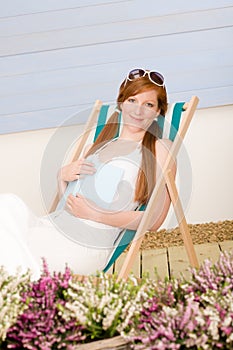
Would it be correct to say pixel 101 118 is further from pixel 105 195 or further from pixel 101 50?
pixel 101 50

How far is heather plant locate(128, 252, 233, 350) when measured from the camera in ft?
6.93

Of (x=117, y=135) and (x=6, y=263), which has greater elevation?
(x=117, y=135)

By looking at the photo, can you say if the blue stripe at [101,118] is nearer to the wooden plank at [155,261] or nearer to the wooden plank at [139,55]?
the wooden plank at [155,261]

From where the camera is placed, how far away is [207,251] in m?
4.95

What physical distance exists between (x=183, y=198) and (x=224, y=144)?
4.91ft

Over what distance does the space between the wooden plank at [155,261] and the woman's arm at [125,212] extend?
2.51 feet

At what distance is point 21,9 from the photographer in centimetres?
533

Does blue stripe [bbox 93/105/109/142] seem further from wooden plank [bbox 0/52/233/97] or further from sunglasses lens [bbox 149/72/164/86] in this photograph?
wooden plank [bbox 0/52/233/97]

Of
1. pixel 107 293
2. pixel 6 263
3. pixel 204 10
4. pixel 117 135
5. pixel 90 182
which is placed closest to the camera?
pixel 107 293

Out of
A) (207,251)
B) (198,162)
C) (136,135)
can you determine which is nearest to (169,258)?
(207,251)

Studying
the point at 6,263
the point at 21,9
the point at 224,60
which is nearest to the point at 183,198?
the point at 6,263

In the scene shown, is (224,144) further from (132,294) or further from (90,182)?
(132,294)

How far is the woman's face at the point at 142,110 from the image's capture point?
13.0 ft

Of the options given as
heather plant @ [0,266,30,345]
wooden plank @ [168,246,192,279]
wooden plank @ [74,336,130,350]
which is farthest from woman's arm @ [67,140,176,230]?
wooden plank @ [74,336,130,350]
